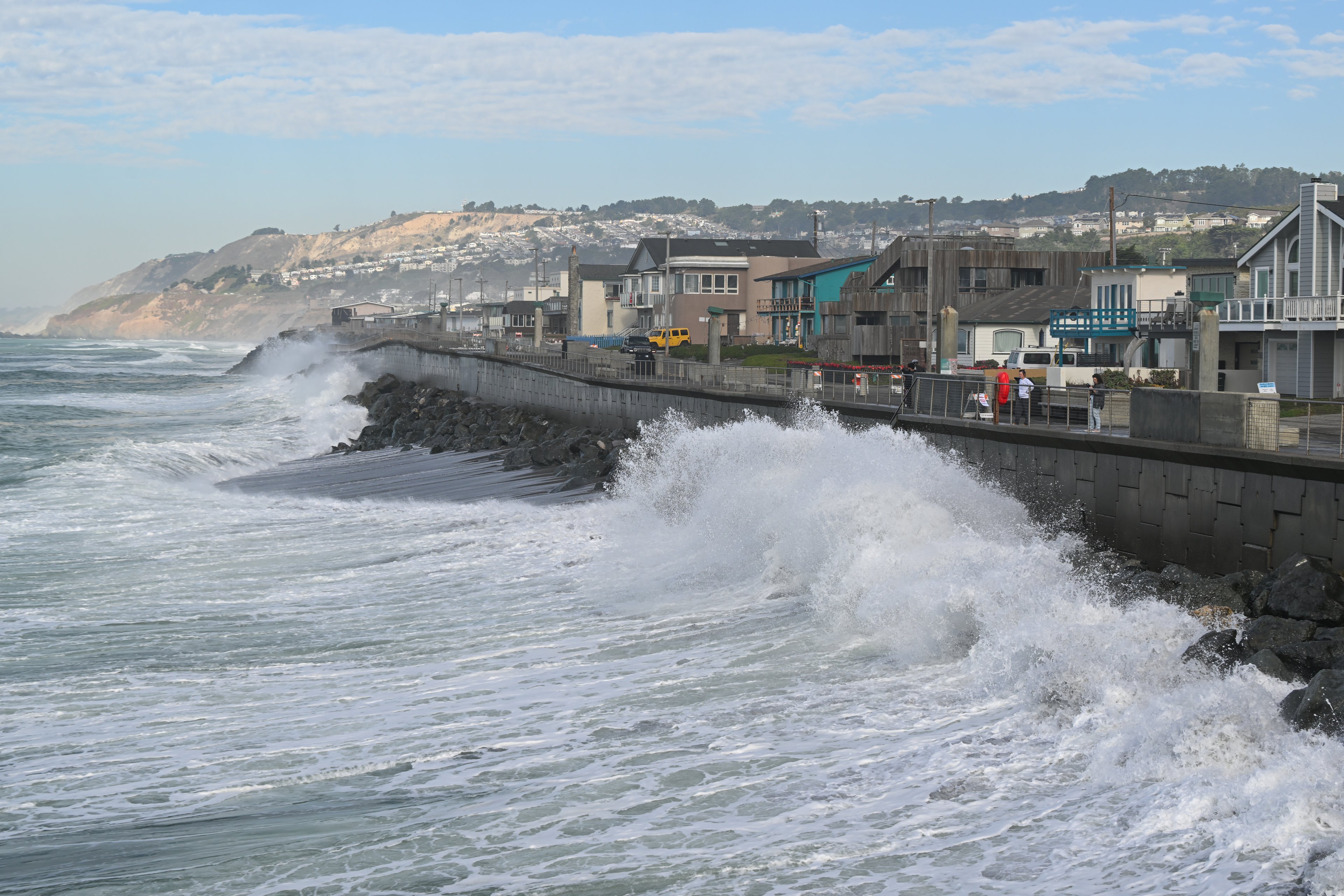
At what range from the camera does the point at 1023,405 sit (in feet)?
64.0

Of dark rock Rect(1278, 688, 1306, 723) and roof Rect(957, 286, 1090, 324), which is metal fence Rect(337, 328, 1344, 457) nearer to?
dark rock Rect(1278, 688, 1306, 723)

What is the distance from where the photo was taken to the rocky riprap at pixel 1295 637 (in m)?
Result: 9.09

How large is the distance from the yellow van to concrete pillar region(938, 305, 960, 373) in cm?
3786

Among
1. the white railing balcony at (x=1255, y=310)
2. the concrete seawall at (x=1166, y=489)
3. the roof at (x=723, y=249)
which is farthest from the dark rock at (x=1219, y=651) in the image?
the roof at (x=723, y=249)

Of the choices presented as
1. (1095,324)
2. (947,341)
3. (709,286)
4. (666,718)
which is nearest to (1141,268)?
(1095,324)

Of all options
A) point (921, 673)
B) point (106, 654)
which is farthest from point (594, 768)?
point (106, 654)

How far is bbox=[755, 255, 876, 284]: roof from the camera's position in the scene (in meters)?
69.2

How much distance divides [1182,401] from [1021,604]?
4317 millimetres

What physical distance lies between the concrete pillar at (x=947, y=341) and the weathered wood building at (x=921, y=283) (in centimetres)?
2265

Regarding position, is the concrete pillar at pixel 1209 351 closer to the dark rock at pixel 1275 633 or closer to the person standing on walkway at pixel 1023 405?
the person standing on walkway at pixel 1023 405

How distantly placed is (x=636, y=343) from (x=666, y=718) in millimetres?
57043

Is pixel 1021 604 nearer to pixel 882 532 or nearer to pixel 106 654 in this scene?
pixel 882 532

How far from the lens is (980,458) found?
19562 millimetres

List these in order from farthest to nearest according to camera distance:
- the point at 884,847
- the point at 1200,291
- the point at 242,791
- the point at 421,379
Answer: the point at 421,379, the point at 1200,291, the point at 242,791, the point at 884,847
